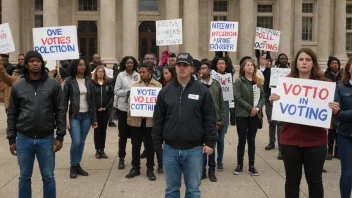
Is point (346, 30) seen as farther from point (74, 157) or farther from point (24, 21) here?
point (74, 157)

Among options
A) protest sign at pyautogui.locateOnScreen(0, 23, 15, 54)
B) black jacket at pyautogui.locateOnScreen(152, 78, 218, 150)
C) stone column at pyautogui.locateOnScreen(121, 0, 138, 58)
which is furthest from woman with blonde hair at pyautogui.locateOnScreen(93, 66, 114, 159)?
stone column at pyautogui.locateOnScreen(121, 0, 138, 58)

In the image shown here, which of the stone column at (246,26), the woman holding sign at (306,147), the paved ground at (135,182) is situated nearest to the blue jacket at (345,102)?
the woman holding sign at (306,147)

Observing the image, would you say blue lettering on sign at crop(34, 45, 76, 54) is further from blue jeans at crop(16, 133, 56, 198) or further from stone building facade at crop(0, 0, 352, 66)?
stone building facade at crop(0, 0, 352, 66)

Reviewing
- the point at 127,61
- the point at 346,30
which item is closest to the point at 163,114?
the point at 127,61

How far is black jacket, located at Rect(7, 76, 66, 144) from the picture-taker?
17.1 feet

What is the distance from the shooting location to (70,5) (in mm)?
31312

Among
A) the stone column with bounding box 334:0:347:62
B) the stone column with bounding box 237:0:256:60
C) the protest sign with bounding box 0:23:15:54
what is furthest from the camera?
the stone column with bounding box 334:0:347:62

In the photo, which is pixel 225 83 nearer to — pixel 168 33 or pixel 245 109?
pixel 245 109

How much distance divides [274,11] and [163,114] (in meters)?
30.2

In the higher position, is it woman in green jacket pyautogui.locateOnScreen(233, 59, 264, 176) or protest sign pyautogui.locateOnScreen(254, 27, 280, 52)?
protest sign pyautogui.locateOnScreen(254, 27, 280, 52)

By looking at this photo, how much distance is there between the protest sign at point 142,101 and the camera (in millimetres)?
7566

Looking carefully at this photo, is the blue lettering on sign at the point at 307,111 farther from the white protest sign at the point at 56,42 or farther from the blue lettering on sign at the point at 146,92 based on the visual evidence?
the white protest sign at the point at 56,42

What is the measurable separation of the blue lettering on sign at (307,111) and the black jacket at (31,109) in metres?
2.98

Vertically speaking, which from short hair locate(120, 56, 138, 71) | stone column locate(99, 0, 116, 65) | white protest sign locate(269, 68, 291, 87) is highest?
stone column locate(99, 0, 116, 65)
